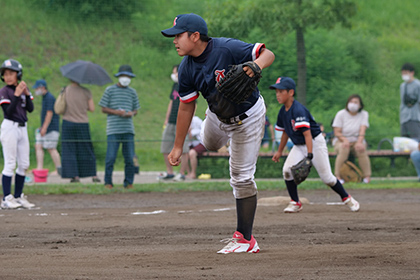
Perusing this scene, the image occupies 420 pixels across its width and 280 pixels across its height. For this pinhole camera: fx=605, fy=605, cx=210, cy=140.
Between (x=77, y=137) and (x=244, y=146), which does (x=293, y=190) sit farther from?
(x=77, y=137)

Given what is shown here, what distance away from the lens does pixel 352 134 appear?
42.8ft

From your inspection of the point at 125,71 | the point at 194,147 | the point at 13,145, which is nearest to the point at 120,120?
the point at 125,71

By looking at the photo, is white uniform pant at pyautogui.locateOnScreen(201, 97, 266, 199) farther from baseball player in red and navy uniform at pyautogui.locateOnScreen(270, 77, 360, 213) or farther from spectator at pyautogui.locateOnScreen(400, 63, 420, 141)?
spectator at pyautogui.locateOnScreen(400, 63, 420, 141)

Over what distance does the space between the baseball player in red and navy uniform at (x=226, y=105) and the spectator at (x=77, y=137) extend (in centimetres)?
790

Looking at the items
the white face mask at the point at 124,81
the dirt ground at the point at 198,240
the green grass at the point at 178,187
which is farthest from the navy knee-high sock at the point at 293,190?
the white face mask at the point at 124,81

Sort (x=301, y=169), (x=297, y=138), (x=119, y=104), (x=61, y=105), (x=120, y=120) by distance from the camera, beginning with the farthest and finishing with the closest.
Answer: (x=61, y=105) < (x=120, y=120) < (x=119, y=104) < (x=297, y=138) < (x=301, y=169)

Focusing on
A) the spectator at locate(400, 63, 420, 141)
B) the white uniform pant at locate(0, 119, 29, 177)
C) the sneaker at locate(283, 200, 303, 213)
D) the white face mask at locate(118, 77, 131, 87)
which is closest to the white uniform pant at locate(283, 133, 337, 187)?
the sneaker at locate(283, 200, 303, 213)

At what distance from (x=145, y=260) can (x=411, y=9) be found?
104 ft

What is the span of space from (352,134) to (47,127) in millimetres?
6656

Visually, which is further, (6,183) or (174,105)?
(174,105)

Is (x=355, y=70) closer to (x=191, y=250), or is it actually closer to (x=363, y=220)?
(x=363, y=220)

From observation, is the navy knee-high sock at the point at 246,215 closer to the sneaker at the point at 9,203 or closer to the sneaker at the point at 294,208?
the sneaker at the point at 294,208

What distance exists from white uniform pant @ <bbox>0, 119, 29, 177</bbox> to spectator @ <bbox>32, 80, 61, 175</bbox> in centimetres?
404

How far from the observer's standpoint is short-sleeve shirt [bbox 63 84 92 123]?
12555 millimetres
